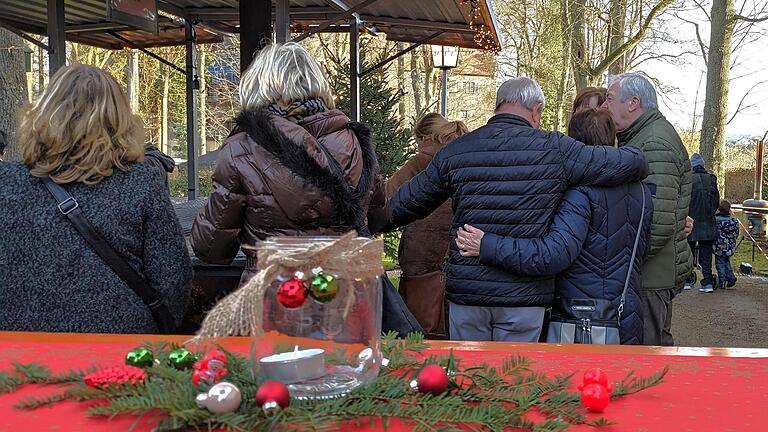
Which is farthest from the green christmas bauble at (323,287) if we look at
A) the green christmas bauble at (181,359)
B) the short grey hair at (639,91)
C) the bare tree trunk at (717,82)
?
the bare tree trunk at (717,82)

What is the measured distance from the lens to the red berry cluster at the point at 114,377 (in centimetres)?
109

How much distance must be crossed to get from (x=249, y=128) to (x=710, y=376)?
1.56m

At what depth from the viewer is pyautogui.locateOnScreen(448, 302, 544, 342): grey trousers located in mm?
3166

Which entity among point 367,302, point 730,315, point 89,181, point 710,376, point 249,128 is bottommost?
point 730,315

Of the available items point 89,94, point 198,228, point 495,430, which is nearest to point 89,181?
point 89,94

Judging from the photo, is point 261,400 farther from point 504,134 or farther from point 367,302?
point 504,134

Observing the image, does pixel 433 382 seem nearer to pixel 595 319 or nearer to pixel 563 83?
pixel 595 319

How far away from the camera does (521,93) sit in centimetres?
325

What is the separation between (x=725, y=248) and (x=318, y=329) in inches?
423

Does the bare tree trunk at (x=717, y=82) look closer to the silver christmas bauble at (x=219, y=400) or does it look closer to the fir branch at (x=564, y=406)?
the fir branch at (x=564, y=406)

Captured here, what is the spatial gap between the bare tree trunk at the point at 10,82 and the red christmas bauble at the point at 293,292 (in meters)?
8.08

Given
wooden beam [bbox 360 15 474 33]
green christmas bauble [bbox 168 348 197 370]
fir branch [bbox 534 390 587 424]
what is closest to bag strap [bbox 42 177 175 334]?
green christmas bauble [bbox 168 348 197 370]

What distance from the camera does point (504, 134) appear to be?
10.3 feet

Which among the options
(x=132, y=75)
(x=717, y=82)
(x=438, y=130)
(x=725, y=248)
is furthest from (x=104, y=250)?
(x=132, y=75)
